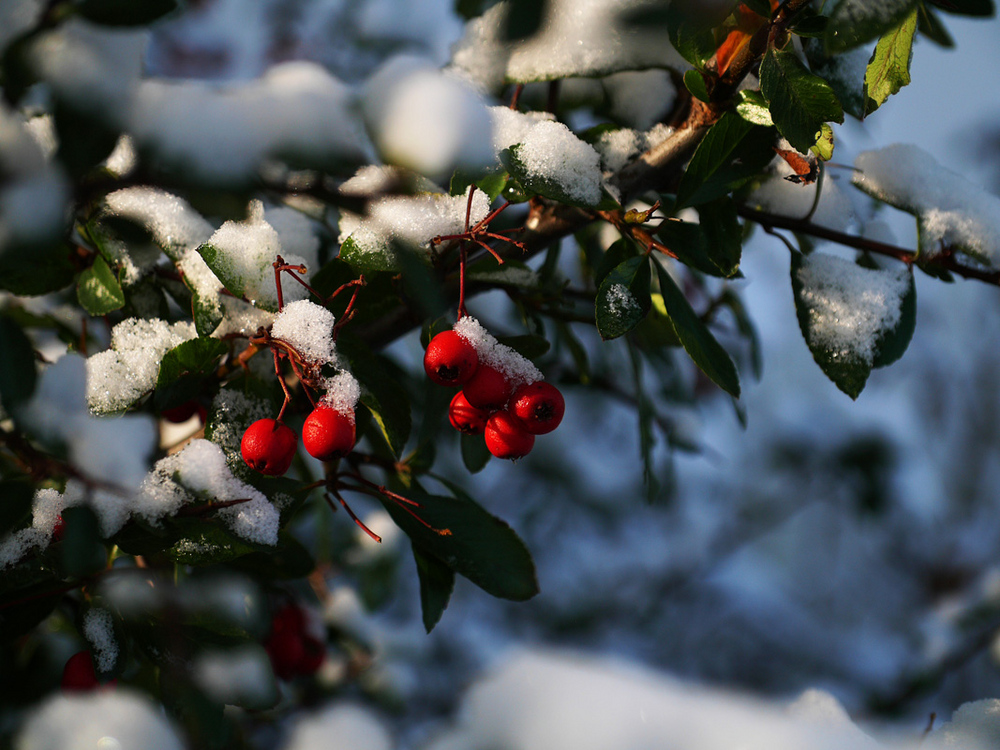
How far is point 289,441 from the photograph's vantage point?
0.59 m

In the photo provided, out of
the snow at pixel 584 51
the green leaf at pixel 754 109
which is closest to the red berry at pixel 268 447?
the snow at pixel 584 51

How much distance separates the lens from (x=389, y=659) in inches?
61.7

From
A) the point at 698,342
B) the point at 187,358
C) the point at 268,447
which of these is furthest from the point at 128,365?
the point at 698,342

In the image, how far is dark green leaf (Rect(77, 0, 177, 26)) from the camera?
1.26 ft

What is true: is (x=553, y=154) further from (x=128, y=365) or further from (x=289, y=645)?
(x=289, y=645)

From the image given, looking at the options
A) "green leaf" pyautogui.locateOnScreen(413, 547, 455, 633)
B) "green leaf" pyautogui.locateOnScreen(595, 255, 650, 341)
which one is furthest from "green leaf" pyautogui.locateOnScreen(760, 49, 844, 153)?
"green leaf" pyautogui.locateOnScreen(413, 547, 455, 633)

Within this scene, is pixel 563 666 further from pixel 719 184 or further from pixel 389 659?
pixel 389 659

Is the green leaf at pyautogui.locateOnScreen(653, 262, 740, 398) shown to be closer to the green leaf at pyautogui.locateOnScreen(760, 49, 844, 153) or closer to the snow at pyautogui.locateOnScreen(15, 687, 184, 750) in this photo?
the green leaf at pyautogui.locateOnScreen(760, 49, 844, 153)

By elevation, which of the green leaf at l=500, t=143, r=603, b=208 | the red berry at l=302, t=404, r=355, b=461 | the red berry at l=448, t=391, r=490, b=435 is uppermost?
the green leaf at l=500, t=143, r=603, b=208

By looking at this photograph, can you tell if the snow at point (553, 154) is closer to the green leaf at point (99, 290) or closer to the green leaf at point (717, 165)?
the green leaf at point (717, 165)

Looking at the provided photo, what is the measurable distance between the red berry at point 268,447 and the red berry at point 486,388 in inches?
7.0

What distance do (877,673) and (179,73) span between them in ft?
15.2

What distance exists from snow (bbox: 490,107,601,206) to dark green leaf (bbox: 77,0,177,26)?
296 millimetres

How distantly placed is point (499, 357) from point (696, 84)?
34 centimetres
